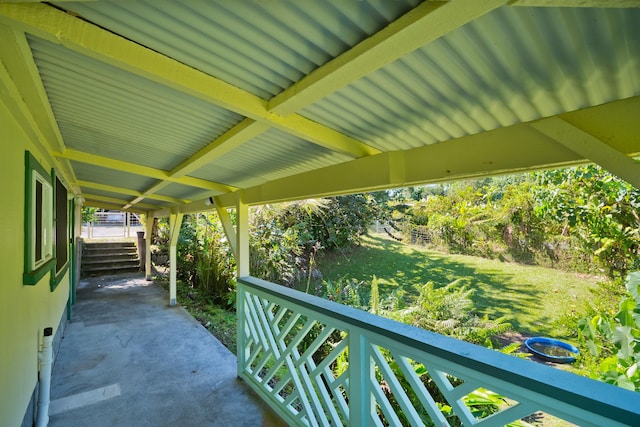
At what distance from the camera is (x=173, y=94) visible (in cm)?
162

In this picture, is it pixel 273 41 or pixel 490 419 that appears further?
pixel 490 419

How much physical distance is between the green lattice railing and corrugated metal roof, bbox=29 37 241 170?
146 centimetres

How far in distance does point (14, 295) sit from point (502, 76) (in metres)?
2.71

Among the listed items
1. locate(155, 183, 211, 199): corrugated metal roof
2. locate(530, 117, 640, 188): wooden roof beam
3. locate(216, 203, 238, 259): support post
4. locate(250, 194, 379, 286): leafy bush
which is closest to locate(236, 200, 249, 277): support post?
locate(216, 203, 238, 259): support post

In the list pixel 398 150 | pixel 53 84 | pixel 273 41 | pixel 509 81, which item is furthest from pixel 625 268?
pixel 53 84

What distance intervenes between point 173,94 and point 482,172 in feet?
5.56

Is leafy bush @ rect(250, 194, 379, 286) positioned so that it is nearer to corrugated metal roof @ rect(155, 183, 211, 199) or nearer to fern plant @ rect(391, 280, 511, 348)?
corrugated metal roof @ rect(155, 183, 211, 199)

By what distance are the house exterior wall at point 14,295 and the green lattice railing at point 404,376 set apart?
165cm

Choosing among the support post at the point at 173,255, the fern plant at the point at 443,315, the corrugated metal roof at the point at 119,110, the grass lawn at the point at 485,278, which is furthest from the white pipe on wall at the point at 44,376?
the grass lawn at the point at 485,278

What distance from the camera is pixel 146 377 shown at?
3338 mm

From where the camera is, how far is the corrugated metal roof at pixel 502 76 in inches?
33.5

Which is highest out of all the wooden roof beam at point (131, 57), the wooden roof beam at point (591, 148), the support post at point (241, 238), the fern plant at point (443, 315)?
the wooden roof beam at point (131, 57)

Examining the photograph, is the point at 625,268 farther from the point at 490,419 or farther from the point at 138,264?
the point at 138,264

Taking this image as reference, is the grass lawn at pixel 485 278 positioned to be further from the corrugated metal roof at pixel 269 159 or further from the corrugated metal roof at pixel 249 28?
the corrugated metal roof at pixel 249 28
